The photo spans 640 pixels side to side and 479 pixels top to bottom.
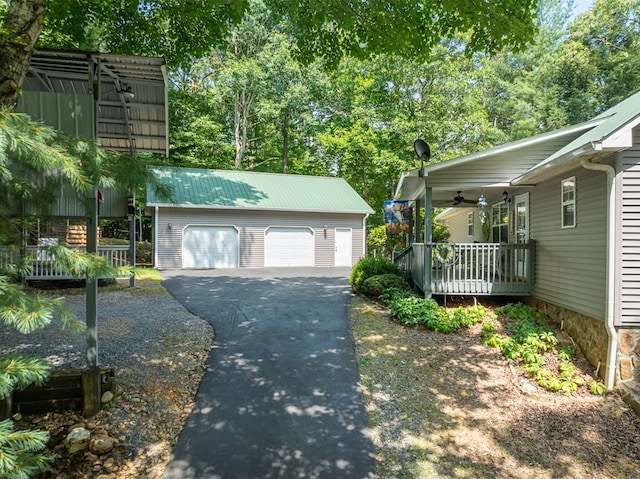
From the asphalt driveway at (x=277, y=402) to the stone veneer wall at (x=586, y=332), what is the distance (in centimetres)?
358

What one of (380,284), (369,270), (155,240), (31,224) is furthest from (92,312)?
(155,240)

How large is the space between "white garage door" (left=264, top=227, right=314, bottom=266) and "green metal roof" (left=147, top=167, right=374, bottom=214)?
121 centimetres

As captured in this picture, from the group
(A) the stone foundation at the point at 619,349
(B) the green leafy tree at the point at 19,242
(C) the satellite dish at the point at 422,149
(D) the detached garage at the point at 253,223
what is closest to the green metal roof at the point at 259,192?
(D) the detached garage at the point at 253,223

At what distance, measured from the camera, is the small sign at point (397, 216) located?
35.0ft

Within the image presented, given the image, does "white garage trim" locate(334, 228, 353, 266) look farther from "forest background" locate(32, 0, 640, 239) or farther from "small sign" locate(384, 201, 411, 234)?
"small sign" locate(384, 201, 411, 234)

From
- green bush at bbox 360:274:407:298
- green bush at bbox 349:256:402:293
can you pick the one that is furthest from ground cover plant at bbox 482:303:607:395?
green bush at bbox 349:256:402:293

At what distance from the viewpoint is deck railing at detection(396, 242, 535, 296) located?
304 inches

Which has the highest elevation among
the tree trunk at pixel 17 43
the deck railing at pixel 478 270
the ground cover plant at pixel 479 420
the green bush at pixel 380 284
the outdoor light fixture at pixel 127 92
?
the outdoor light fixture at pixel 127 92

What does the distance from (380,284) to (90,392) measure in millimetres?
6327

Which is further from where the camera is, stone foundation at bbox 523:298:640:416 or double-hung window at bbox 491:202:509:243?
double-hung window at bbox 491:202:509:243

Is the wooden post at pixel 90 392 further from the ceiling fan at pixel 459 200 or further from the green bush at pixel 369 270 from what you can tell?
the ceiling fan at pixel 459 200

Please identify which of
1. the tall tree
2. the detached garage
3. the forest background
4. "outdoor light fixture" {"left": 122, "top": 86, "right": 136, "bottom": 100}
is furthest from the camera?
the forest background

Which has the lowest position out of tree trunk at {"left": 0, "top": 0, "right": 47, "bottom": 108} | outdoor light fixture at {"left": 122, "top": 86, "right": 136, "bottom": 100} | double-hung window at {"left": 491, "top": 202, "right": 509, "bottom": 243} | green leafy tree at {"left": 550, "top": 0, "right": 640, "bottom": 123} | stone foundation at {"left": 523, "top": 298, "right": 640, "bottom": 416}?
stone foundation at {"left": 523, "top": 298, "right": 640, "bottom": 416}

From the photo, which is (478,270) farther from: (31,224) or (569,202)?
(31,224)
